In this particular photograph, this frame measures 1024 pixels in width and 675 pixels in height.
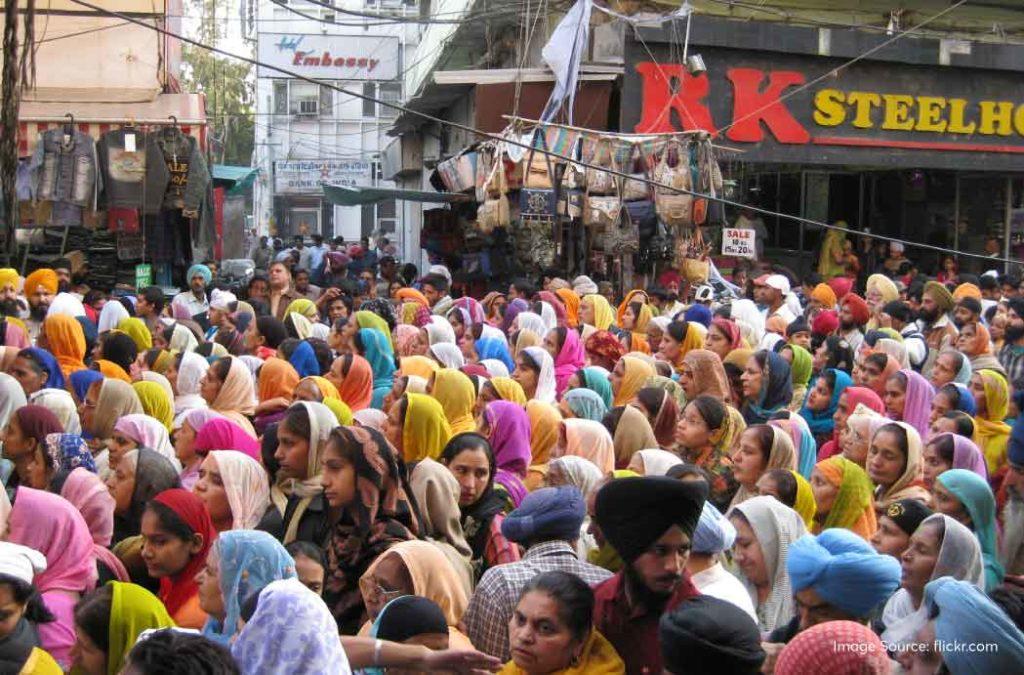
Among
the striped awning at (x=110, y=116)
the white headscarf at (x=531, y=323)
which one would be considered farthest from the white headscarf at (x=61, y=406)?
the striped awning at (x=110, y=116)

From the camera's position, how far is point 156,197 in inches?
530

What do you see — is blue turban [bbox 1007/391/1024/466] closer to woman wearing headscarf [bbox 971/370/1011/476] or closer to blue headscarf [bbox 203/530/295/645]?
woman wearing headscarf [bbox 971/370/1011/476]

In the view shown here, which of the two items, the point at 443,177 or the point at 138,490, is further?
the point at 443,177

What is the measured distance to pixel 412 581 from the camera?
4.00 m

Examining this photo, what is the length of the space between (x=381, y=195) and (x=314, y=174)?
87.1ft

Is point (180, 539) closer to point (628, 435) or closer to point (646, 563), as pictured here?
point (646, 563)

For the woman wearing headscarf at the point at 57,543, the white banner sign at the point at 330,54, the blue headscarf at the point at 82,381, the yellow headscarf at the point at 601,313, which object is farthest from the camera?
the white banner sign at the point at 330,54

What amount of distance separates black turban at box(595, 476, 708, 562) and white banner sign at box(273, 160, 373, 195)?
39426mm

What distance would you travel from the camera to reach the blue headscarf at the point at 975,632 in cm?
340

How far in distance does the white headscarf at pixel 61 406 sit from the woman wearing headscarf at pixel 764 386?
3878 millimetres

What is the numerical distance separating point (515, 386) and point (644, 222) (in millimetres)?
6837

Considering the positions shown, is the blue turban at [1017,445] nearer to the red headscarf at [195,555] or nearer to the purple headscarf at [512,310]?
the red headscarf at [195,555]

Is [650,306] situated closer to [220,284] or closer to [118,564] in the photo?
[220,284]

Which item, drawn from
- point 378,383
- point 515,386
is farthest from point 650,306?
point 515,386
